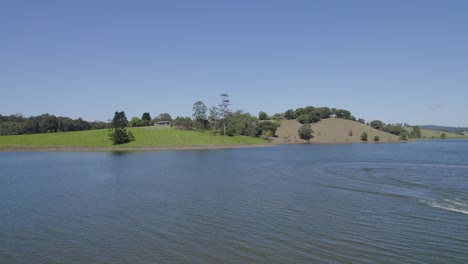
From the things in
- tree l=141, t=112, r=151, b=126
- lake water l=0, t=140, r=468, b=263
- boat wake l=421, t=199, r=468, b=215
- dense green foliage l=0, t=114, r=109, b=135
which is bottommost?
lake water l=0, t=140, r=468, b=263

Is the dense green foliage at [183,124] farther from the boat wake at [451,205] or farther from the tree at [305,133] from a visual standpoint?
the boat wake at [451,205]

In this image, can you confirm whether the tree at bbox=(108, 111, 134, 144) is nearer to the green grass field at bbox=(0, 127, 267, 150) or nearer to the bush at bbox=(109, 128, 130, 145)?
the bush at bbox=(109, 128, 130, 145)

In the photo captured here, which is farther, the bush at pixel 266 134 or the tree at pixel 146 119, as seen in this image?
the tree at pixel 146 119

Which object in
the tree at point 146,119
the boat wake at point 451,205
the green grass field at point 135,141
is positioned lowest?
the boat wake at point 451,205

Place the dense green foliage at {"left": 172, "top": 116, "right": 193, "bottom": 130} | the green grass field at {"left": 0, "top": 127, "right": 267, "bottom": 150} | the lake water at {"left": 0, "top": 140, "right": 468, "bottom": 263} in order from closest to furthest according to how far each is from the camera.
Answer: the lake water at {"left": 0, "top": 140, "right": 468, "bottom": 263}, the green grass field at {"left": 0, "top": 127, "right": 267, "bottom": 150}, the dense green foliage at {"left": 172, "top": 116, "right": 193, "bottom": 130}

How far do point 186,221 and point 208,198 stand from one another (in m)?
7.05

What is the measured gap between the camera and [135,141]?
4402 inches

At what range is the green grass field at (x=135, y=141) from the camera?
10431 centimetres

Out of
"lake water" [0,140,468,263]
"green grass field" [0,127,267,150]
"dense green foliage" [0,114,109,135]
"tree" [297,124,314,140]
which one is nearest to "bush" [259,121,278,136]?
"tree" [297,124,314,140]

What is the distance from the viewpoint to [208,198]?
2759 cm

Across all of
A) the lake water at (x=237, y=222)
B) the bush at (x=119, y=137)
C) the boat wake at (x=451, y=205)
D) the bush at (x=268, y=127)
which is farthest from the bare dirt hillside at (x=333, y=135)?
the boat wake at (x=451, y=205)

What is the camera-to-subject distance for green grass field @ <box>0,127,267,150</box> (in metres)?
104

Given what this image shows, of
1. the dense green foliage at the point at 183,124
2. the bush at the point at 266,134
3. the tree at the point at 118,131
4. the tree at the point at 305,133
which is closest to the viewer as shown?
the tree at the point at 118,131

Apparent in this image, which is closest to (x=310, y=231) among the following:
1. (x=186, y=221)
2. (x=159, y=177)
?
(x=186, y=221)
